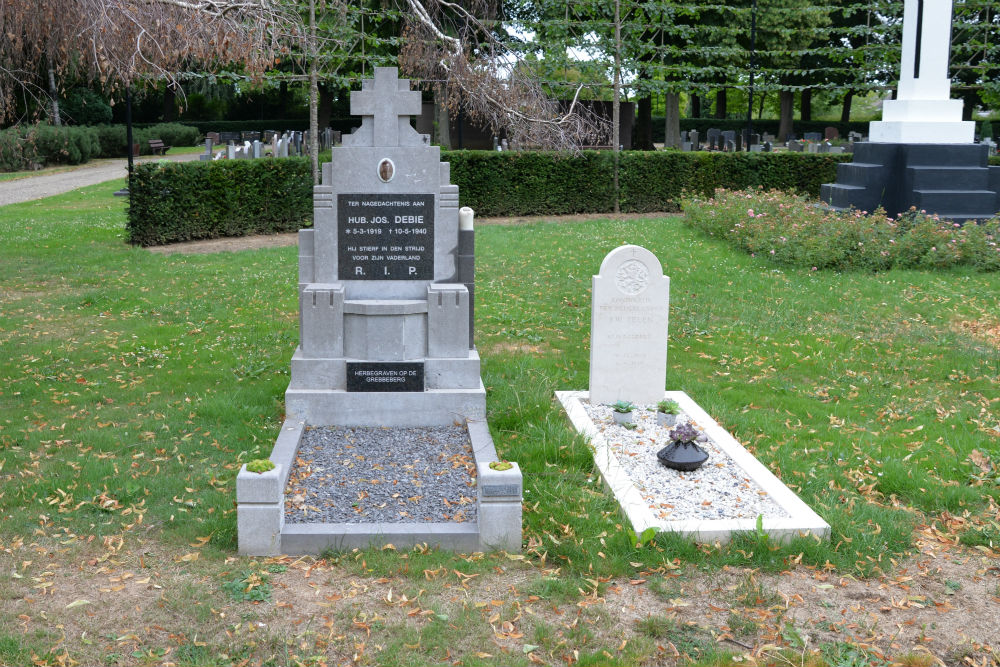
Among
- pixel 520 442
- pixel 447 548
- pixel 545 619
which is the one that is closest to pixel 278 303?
pixel 520 442

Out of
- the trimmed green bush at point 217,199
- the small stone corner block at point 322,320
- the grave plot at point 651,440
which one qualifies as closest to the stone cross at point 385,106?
the small stone corner block at point 322,320

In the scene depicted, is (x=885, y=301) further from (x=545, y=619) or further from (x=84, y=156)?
(x=84, y=156)

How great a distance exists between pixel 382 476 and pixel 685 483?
2.11 metres

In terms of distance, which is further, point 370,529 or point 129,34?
point 129,34

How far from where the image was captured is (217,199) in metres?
17.5

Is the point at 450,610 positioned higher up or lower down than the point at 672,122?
lower down

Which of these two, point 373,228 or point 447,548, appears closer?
point 447,548

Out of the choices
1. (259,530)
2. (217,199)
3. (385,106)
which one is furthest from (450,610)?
(217,199)

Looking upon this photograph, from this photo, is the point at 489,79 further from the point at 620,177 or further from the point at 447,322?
the point at 620,177

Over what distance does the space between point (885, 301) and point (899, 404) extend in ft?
13.8

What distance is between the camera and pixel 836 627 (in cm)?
477

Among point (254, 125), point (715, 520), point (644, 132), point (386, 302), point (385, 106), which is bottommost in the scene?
point (715, 520)

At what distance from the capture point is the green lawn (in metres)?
5.80

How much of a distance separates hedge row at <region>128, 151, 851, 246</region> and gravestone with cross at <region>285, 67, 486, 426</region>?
1016 cm
